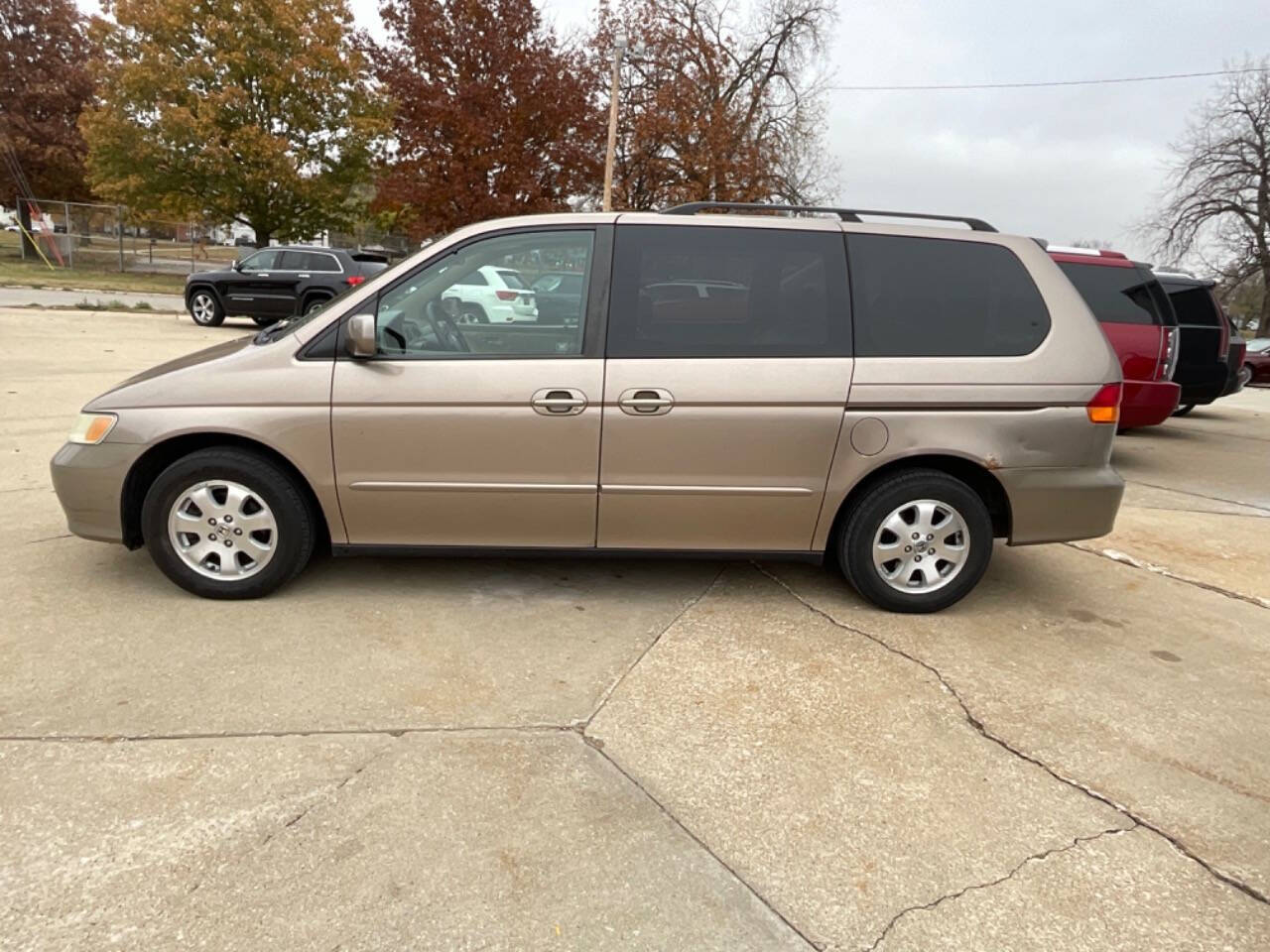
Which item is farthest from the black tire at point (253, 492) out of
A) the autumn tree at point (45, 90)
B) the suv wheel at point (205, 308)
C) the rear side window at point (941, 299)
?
the autumn tree at point (45, 90)

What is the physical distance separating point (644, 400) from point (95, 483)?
240cm

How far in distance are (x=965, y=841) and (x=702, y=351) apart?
2.13 metres

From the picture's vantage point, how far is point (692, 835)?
2.42 meters

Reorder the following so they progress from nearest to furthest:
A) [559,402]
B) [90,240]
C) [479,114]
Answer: [559,402], [479,114], [90,240]

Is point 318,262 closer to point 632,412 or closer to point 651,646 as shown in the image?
point 632,412

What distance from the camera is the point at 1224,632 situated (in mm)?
4035

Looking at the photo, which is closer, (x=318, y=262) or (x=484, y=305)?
(x=484, y=305)

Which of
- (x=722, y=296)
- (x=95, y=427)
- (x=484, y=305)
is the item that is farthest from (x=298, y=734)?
(x=722, y=296)

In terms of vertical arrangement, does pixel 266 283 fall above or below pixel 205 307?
above

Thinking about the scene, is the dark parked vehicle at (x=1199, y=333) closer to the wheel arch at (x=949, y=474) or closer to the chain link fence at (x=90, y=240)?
the wheel arch at (x=949, y=474)

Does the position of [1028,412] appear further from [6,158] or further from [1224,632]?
[6,158]

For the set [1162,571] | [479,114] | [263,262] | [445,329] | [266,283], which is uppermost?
[479,114]

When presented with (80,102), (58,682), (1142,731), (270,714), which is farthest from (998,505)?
(80,102)

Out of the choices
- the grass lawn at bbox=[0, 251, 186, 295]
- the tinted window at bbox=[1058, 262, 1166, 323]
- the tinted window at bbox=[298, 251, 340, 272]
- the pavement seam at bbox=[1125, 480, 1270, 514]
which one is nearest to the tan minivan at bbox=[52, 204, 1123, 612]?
the pavement seam at bbox=[1125, 480, 1270, 514]
